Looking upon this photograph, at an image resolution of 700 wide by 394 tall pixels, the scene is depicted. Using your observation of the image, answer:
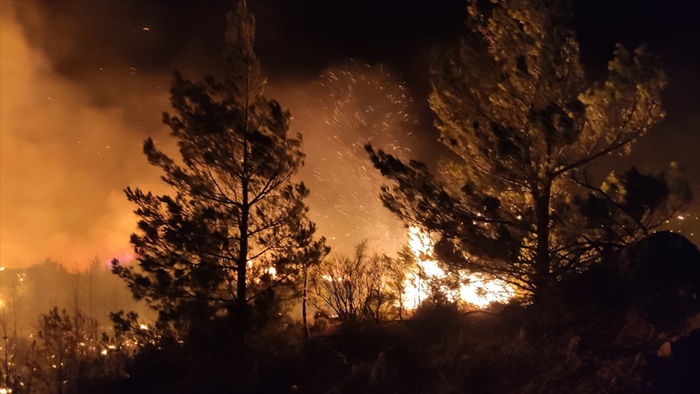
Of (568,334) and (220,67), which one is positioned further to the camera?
(220,67)

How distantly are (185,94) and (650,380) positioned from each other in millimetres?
11498

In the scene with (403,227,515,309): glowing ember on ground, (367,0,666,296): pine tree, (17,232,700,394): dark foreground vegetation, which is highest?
(367,0,666,296): pine tree

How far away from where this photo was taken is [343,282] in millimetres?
15305

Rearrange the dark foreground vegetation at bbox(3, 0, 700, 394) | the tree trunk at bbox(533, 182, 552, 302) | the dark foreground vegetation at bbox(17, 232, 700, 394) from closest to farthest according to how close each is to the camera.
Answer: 1. the dark foreground vegetation at bbox(17, 232, 700, 394)
2. the dark foreground vegetation at bbox(3, 0, 700, 394)
3. the tree trunk at bbox(533, 182, 552, 302)

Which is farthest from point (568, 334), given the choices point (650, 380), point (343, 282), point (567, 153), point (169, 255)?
point (169, 255)

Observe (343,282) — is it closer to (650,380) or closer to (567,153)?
(567,153)

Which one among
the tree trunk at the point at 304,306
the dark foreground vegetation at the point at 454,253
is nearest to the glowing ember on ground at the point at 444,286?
the dark foreground vegetation at the point at 454,253

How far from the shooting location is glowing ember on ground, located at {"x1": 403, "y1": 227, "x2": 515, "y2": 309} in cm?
1220

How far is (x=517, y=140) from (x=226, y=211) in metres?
7.34

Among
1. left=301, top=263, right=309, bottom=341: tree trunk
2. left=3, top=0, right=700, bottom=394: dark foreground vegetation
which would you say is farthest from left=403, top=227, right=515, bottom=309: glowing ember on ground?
left=301, top=263, right=309, bottom=341: tree trunk

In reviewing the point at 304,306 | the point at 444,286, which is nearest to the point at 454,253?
the point at 444,286

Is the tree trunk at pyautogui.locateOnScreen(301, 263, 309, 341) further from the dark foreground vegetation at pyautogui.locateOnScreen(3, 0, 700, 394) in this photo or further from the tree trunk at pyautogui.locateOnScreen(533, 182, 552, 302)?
the tree trunk at pyautogui.locateOnScreen(533, 182, 552, 302)

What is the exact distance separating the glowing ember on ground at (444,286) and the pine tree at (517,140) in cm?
47

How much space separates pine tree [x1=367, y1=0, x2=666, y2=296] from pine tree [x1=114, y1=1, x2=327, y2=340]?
3582mm
